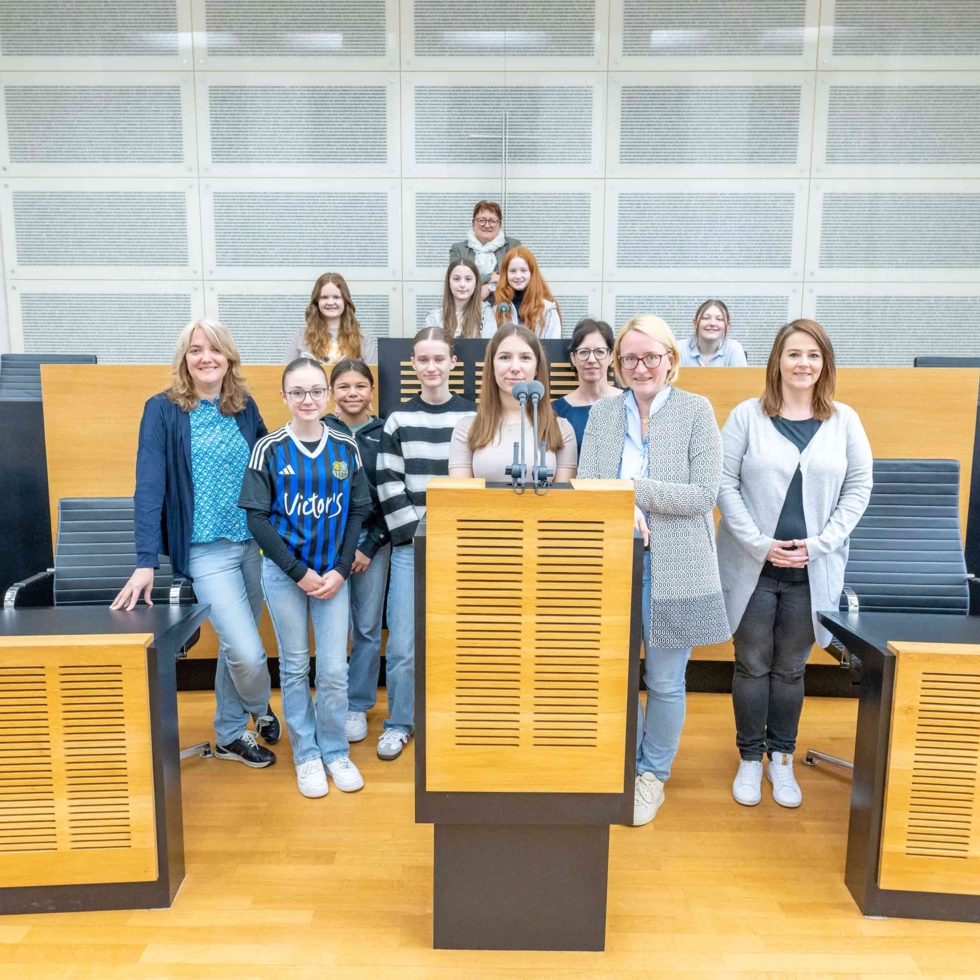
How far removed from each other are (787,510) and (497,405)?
3.39 ft

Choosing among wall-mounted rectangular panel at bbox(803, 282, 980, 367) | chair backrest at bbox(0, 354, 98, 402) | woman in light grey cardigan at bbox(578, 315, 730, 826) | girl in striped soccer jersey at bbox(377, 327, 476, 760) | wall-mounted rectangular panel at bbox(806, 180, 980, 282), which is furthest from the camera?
wall-mounted rectangular panel at bbox(803, 282, 980, 367)

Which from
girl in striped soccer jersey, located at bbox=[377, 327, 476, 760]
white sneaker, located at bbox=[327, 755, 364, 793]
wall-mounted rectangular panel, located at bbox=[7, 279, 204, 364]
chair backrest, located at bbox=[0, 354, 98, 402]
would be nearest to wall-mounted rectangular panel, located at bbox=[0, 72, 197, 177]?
wall-mounted rectangular panel, located at bbox=[7, 279, 204, 364]

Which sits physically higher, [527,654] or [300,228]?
[300,228]

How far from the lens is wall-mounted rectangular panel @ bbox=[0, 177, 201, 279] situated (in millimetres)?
5777

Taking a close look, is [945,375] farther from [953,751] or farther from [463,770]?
[463,770]

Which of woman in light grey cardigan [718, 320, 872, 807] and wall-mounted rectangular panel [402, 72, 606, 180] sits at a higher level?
wall-mounted rectangular panel [402, 72, 606, 180]

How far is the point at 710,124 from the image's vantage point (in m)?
5.68

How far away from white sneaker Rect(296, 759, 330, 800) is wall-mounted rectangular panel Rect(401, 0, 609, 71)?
16.1ft

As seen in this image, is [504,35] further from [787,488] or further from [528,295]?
[787,488]

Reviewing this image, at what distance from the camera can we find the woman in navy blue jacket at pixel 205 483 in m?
2.63

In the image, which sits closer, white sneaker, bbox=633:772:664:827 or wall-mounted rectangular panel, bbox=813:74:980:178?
white sneaker, bbox=633:772:664:827

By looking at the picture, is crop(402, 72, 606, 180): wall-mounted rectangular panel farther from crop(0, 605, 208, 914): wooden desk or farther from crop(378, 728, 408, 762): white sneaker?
crop(0, 605, 208, 914): wooden desk

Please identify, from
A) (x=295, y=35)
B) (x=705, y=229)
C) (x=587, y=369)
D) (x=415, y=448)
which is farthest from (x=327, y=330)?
(x=705, y=229)

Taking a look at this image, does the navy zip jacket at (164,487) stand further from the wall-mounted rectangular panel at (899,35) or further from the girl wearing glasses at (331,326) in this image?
the wall-mounted rectangular panel at (899,35)
